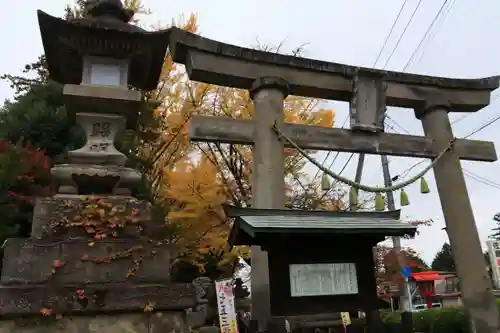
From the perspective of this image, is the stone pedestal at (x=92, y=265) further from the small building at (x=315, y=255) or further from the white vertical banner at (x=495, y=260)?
the white vertical banner at (x=495, y=260)

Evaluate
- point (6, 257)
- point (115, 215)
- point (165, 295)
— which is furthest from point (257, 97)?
point (6, 257)

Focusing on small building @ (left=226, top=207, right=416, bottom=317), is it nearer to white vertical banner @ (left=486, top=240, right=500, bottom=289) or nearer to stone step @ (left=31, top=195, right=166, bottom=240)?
stone step @ (left=31, top=195, right=166, bottom=240)

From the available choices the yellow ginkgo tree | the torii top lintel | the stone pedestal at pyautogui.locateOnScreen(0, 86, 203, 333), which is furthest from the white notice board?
the yellow ginkgo tree

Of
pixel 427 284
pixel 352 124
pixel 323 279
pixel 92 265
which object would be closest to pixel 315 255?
pixel 323 279

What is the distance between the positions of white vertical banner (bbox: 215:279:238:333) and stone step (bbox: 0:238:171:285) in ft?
18.0

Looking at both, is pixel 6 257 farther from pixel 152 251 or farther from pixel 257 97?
pixel 257 97

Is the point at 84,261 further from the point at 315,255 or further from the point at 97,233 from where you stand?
the point at 315,255

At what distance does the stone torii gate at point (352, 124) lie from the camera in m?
6.88

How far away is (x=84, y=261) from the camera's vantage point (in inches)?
156

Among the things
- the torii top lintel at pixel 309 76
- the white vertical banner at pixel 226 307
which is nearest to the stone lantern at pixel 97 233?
the torii top lintel at pixel 309 76

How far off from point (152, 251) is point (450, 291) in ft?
112

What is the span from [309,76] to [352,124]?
1199 mm

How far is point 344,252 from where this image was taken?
5.78 m

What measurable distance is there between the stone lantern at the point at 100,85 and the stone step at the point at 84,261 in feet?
2.41
